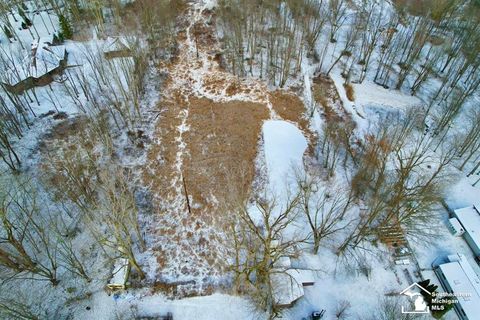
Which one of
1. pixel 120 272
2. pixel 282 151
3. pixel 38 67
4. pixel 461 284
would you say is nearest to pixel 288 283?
pixel 120 272

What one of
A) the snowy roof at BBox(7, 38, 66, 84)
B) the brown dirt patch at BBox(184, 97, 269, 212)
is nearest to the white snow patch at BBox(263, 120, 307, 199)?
the brown dirt patch at BBox(184, 97, 269, 212)

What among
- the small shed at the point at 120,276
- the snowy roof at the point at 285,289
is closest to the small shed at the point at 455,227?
the snowy roof at the point at 285,289

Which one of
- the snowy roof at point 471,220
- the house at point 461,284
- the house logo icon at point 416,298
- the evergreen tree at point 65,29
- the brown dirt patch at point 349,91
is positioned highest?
the evergreen tree at point 65,29

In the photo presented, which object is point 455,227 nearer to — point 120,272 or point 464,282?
point 464,282

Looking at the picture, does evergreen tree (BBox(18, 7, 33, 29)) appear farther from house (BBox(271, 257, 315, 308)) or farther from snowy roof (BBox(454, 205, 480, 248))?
snowy roof (BBox(454, 205, 480, 248))

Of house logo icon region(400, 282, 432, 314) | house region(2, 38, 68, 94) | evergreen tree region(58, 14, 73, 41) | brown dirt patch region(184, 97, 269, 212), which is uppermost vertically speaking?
evergreen tree region(58, 14, 73, 41)

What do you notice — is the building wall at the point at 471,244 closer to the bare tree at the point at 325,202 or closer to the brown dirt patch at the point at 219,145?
the bare tree at the point at 325,202

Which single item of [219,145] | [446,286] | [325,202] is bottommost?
[446,286]

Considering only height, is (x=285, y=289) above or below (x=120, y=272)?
below
